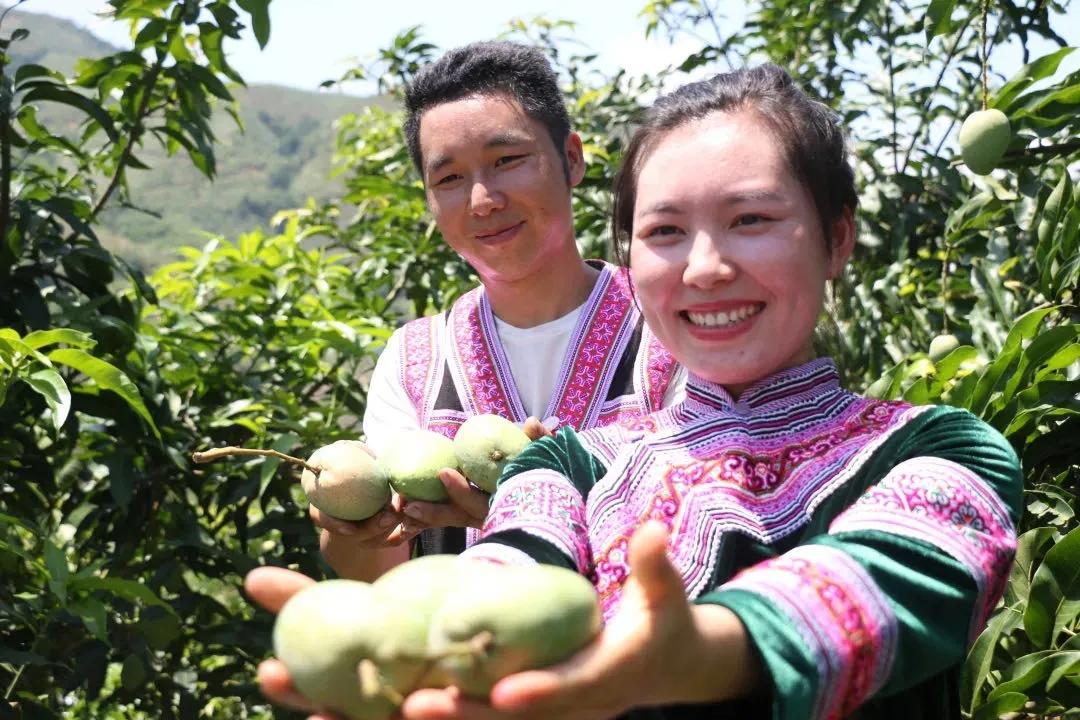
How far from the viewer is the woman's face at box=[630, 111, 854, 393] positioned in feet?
3.65

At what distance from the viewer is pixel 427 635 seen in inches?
31.3

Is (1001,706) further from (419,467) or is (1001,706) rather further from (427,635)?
(427,635)

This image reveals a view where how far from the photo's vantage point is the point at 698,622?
2.64ft

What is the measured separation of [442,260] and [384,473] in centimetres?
194

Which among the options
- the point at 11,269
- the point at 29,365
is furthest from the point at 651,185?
the point at 11,269

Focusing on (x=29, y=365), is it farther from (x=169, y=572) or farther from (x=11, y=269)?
(x=169, y=572)

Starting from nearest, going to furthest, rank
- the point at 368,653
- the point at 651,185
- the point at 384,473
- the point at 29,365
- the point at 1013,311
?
the point at 368,653 → the point at 651,185 → the point at 384,473 → the point at 29,365 → the point at 1013,311

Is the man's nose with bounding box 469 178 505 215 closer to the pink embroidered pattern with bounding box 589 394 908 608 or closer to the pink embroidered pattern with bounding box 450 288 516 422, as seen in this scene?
the pink embroidered pattern with bounding box 450 288 516 422

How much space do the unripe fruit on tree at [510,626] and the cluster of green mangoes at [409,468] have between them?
0.76 metres

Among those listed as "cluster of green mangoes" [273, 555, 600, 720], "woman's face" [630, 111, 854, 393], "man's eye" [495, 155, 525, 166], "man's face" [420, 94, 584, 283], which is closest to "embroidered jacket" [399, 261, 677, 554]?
"man's face" [420, 94, 584, 283]

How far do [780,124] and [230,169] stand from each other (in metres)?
56.8

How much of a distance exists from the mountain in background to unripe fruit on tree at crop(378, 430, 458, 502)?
1402 inches

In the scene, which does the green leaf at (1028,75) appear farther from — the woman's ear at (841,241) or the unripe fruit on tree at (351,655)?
the unripe fruit on tree at (351,655)

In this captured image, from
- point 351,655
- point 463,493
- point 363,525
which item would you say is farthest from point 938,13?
point 351,655
